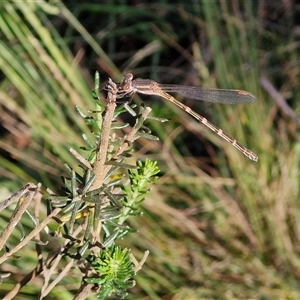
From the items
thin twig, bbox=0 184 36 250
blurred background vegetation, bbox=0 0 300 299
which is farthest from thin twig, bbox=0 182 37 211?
blurred background vegetation, bbox=0 0 300 299

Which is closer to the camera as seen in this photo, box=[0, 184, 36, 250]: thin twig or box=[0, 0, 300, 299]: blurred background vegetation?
box=[0, 184, 36, 250]: thin twig

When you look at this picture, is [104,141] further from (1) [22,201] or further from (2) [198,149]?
(2) [198,149]

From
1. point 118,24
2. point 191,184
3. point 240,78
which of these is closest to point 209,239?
point 191,184

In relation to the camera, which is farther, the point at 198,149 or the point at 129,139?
the point at 198,149

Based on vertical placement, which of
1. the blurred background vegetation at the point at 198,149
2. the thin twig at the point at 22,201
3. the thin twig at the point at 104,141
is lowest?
the thin twig at the point at 22,201

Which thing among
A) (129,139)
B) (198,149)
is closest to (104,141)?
(129,139)

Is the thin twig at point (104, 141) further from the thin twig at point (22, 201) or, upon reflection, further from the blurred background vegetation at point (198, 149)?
the blurred background vegetation at point (198, 149)

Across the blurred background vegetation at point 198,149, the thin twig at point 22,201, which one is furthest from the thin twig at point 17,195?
the blurred background vegetation at point 198,149

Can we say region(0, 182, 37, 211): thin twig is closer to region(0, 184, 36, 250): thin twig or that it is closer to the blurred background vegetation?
region(0, 184, 36, 250): thin twig
